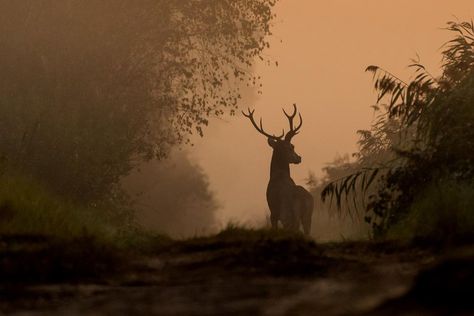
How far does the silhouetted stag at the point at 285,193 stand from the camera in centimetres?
1688

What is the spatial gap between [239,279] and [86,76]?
45.3 feet

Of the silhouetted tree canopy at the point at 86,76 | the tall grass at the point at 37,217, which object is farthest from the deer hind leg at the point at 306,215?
the tall grass at the point at 37,217

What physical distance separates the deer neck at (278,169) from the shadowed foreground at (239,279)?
336 inches

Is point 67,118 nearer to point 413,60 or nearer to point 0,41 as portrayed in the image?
point 0,41

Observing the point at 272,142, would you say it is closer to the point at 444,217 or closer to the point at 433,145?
the point at 433,145

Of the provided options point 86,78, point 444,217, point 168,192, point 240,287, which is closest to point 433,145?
point 444,217

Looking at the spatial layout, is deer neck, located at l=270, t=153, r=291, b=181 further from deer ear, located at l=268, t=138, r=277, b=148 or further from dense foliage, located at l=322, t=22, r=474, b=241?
dense foliage, located at l=322, t=22, r=474, b=241

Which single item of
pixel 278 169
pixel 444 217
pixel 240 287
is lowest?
pixel 240 287

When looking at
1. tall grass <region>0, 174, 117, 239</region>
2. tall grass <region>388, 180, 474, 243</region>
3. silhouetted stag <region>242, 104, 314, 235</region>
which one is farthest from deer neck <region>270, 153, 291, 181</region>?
tall grass <region>388, 180, 474, 243</region>

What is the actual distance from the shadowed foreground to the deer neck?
8532mm

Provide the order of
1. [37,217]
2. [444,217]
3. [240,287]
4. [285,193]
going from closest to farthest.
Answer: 1. [240,287]
2. [444,217]
3. [37,217]
4. [285,193]

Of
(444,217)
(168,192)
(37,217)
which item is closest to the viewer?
(444,217)

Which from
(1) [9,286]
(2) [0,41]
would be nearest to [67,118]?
(2) [0,41]

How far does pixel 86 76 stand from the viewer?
19188mm
